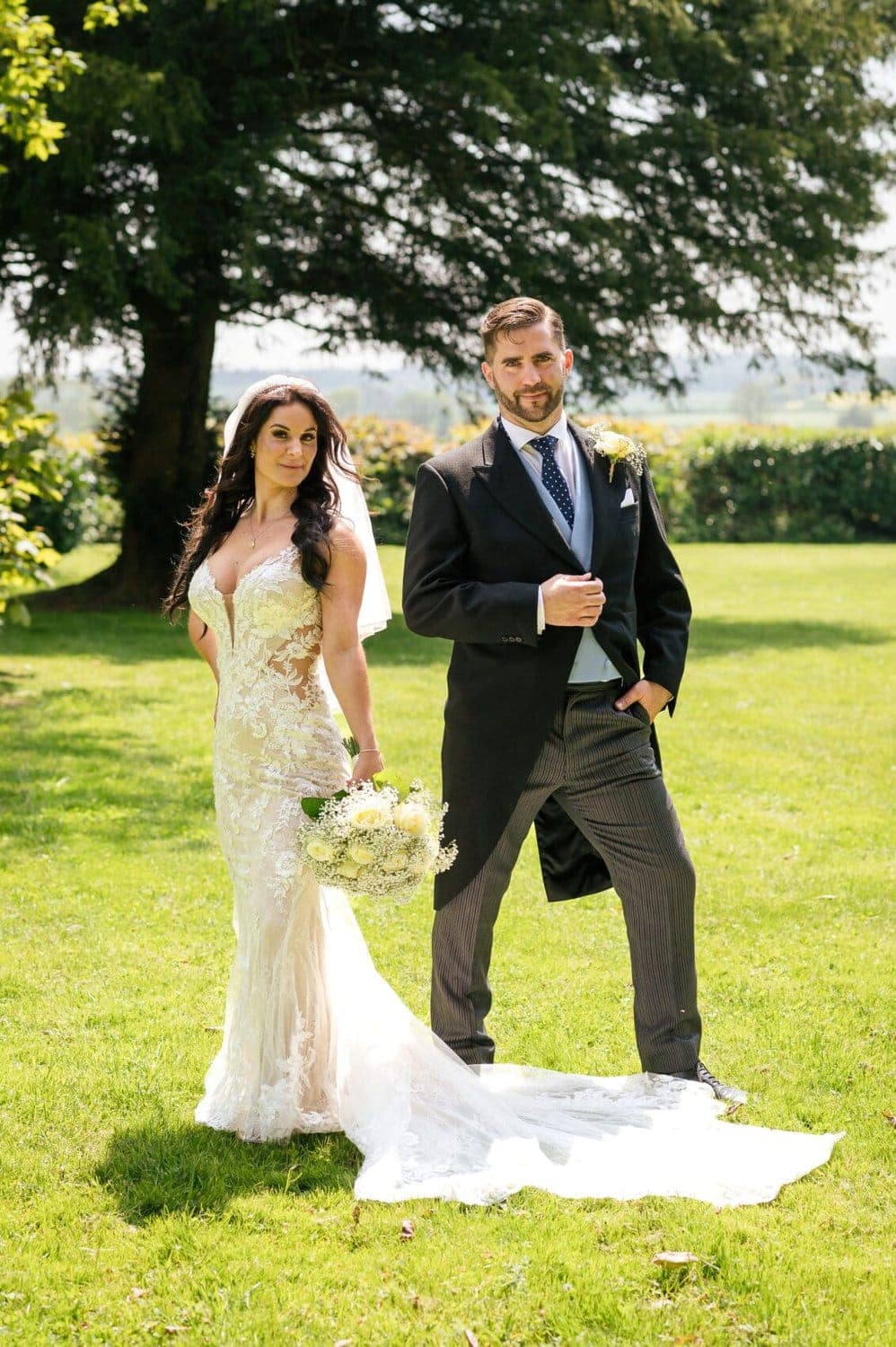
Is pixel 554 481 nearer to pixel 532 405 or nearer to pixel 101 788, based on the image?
pixel 532 405

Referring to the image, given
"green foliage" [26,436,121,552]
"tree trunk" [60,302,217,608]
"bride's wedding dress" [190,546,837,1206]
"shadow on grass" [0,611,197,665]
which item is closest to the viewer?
"bride's wedding dress" [190,546,837,1206]

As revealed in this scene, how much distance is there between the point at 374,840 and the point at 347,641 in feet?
2.22

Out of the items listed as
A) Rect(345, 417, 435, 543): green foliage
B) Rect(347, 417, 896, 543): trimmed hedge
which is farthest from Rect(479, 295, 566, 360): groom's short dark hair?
Rect(347, 417, 896, 543): trimmed hedge

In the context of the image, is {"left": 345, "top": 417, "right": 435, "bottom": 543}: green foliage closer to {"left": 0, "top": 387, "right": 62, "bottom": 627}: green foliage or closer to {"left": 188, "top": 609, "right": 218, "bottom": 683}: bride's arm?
{"left": 0, "top": 387, "right": 62, "bottom": 627}: green foliage

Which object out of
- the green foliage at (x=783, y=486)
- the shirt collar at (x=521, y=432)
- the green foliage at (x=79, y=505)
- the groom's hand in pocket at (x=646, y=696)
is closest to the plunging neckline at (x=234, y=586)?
the shirt collar at (x=521, y=432)

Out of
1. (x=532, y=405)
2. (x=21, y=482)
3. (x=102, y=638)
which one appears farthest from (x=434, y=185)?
(x=532, y=405)

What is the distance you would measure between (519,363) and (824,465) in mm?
28131

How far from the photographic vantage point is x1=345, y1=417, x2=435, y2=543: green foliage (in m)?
27.8

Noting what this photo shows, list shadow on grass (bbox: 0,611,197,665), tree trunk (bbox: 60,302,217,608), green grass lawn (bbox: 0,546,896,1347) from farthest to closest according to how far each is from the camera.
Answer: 1. tree trunk (bbox: 60,302,217,608)
2. shadow on grass (bbox: 0,611,197,665)
3. green grass lawn (bbox: 0,546,896,1347)

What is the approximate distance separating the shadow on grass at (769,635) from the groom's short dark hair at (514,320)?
10.7m

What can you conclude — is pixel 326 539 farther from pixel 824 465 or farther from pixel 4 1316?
pixel 824 465

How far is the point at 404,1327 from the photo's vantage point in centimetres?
342

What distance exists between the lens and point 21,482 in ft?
37.1

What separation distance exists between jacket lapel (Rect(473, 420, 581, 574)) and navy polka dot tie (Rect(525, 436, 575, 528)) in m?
0.09
